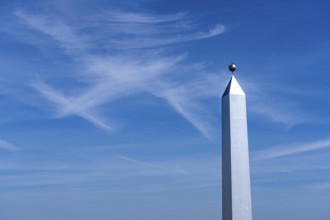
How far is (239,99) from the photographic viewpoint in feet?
95.4

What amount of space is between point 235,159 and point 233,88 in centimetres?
464

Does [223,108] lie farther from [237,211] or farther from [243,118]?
[237,211]

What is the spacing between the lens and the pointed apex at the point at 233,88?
2923cm

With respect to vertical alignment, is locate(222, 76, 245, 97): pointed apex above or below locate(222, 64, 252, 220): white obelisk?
above

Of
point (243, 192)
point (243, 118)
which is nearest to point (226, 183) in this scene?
point (243, 192)

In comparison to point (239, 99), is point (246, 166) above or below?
below

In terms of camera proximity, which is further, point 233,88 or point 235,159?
point 233,88

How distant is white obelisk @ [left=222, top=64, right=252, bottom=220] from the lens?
27.4 m

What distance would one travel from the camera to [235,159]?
2788 cm

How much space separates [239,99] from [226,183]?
5278 millimetres

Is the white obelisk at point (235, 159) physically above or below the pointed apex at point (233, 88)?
below

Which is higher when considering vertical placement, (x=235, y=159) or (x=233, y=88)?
(x=233, y=88)

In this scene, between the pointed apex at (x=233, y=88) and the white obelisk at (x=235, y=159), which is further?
the pointed apex at (x=233, y=88)

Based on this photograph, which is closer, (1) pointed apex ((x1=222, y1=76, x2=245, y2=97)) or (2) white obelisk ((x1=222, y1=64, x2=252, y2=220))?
Answer: (2) white obelisk ((x1=222, y1=64, x2=252, y2=220))
